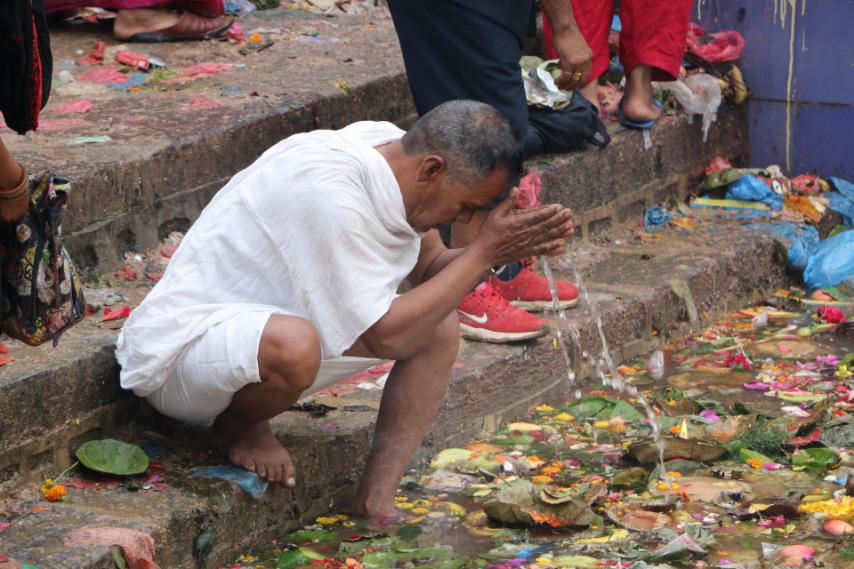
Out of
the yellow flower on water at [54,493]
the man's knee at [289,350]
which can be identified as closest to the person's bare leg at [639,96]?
the man's knee at [289,350]

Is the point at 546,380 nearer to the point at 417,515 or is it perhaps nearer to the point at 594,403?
the point at 594,403

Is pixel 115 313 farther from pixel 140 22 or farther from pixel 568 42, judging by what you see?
pixel 140 22

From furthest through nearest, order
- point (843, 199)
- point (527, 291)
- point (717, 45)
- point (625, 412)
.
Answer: point (717, 45), point (843, 199), point (527, 291), point (625, 412)

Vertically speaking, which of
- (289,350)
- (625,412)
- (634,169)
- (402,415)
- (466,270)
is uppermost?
(466,270)

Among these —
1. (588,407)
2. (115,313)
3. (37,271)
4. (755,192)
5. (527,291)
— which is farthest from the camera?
(755,192)

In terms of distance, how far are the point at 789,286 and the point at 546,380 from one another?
2058mm

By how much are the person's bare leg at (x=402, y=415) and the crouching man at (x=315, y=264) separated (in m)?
0.15

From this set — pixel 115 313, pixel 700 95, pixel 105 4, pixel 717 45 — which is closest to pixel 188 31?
pixel 105 4

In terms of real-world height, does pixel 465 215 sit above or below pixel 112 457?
above

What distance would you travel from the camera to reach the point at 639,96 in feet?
21.4

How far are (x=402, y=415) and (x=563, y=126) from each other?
2.46 meters

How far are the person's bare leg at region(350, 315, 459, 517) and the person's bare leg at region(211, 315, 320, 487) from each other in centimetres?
25

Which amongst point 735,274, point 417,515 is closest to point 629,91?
point 735,274

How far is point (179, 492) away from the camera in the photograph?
3.50m
